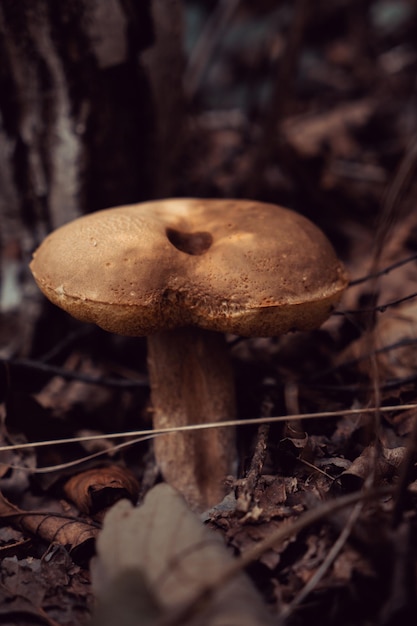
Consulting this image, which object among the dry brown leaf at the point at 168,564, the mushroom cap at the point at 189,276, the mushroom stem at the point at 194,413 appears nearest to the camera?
the dry brown leaf at the point at 168,564

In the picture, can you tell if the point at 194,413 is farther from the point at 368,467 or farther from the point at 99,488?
the point at 368,467

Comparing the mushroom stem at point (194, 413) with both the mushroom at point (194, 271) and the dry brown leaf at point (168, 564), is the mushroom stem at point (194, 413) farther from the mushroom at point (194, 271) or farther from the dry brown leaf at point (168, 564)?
the dry brown leaf at point (168, 564)

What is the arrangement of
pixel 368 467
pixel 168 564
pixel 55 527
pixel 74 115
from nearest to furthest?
pixel 168 564
pixel 368 467
pixel 55 527
pixel 74 115

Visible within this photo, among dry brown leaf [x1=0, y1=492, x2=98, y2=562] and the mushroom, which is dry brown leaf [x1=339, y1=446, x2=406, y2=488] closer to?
the mushroom

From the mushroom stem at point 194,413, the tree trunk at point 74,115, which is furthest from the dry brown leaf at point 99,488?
the tree trunk at point 74,115

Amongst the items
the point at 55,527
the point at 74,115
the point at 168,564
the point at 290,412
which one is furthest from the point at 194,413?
the point at 74,115
